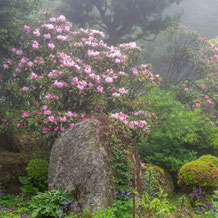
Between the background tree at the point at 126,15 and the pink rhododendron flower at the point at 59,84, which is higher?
the background tree at the point at 126,15

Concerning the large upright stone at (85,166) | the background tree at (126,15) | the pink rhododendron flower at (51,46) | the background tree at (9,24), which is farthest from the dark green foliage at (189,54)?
the large upright stone at (85,166)

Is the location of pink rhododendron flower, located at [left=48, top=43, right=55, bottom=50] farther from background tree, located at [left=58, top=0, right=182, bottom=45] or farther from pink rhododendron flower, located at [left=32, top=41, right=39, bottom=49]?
background tree, located at [left=58, top=0, right=182, bottom=45]

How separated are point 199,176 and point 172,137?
178 cm

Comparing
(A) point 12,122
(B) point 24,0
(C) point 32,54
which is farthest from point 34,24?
(A) point 12,122

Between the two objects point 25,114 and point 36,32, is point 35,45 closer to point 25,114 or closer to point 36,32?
point 36,32

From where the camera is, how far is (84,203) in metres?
4.66

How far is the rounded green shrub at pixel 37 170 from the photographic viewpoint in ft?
20.6

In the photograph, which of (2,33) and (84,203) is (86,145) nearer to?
(84,203)

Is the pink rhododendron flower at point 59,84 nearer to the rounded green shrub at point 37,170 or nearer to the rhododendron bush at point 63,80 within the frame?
the rhododendron bush at point 63,80

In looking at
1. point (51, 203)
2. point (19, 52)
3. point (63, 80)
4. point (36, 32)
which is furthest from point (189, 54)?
point (51, 203)

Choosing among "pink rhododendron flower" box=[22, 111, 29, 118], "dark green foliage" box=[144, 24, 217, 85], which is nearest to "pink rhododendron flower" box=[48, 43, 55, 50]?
"pink rhododendron flower" box=[22, 111, 29, 118]

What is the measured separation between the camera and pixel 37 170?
631 cm

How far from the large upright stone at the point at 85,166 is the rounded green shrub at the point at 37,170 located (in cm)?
88

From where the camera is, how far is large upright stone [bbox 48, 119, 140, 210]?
473 centimetres
